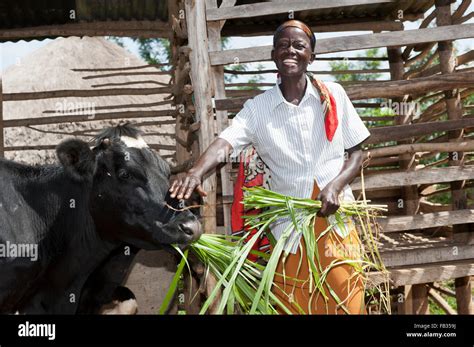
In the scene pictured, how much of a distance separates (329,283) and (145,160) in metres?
1.31

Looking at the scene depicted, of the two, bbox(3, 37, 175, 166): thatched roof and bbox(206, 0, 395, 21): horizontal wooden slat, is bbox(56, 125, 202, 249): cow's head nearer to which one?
bbox(206, 0, 395, 21): horizontal wooden slat

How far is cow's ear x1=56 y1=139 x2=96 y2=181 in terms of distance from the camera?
4.09 m

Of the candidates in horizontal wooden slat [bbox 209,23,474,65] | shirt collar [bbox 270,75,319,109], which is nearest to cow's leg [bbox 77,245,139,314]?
shirt collar [bbox 270,75,319,109]

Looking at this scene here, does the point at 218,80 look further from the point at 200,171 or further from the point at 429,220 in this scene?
the point at 200,171

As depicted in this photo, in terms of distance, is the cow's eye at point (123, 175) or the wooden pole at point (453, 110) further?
the wooden pole at point (453, 110)

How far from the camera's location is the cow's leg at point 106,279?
14.6 ft

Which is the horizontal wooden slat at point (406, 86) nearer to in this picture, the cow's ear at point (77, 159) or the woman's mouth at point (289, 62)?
the cow's ear at point (77, 159)

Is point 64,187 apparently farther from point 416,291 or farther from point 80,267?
point 416,291

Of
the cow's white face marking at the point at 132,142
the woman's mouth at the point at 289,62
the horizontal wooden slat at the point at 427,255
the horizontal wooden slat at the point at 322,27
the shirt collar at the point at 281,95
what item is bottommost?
the horizontal wooden slat at the point at 427,255

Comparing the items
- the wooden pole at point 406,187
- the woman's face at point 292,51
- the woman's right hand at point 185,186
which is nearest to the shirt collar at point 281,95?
the woman's face at point 292,51

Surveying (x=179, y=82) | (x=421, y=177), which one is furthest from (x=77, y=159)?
(x=421, y=177)

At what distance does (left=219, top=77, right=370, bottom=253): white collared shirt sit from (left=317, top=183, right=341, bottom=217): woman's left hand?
0.59 feet

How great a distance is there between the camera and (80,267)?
4305 millimetres

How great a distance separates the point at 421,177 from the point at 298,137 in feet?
9.22
